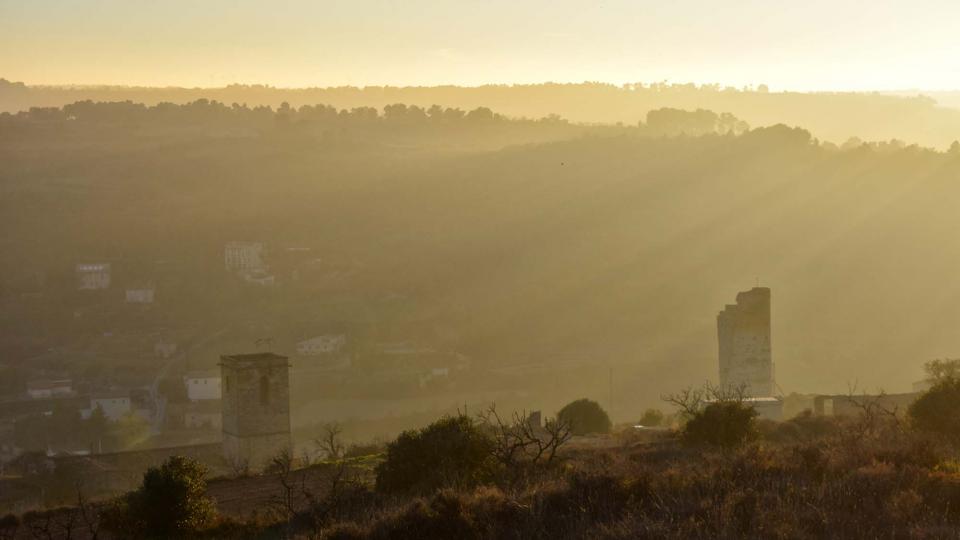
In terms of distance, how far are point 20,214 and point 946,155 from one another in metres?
50.1

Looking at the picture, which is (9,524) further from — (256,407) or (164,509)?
(256,407)

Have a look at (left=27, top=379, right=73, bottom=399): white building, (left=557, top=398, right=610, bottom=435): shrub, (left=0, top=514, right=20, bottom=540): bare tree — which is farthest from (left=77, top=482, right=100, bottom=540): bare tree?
(left=27, top=379, right=73, bottom=399): white building

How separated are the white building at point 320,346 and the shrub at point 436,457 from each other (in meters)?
27.6

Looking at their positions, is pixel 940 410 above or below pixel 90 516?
above

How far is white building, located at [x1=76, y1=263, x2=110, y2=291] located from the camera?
146 ft

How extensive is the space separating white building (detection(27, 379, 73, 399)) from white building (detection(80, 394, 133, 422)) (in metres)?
1.61

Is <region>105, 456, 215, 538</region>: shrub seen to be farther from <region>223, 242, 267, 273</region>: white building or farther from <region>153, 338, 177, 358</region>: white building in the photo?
<region>223, 242, 267, 273</region>: white building

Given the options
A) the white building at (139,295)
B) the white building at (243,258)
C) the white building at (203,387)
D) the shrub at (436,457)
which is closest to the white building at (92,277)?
the white building at (139,295)

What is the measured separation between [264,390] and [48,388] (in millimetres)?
17473

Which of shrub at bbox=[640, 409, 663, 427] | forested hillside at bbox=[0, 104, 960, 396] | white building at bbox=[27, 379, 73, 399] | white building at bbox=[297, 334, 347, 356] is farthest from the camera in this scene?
forested hillside at bbox=[0, 104, 960, 396]

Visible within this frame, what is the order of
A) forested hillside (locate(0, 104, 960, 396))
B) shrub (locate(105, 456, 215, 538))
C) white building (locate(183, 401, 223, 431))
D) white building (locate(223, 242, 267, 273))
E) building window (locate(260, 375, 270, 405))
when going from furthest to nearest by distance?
white building (locate(223, 242, 267, 273)) → forested hillside (locate(0, 104, 960, 396)) → white building (locate(183, 401, 223, 431)) → building window (locate(260, 375, 270, 405)) → shrub (locate(105, 456, 215, 538))

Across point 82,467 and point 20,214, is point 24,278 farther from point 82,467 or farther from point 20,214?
point 82,467

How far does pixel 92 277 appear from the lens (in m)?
45.0

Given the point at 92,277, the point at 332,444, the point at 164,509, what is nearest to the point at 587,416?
the point at 332,444
